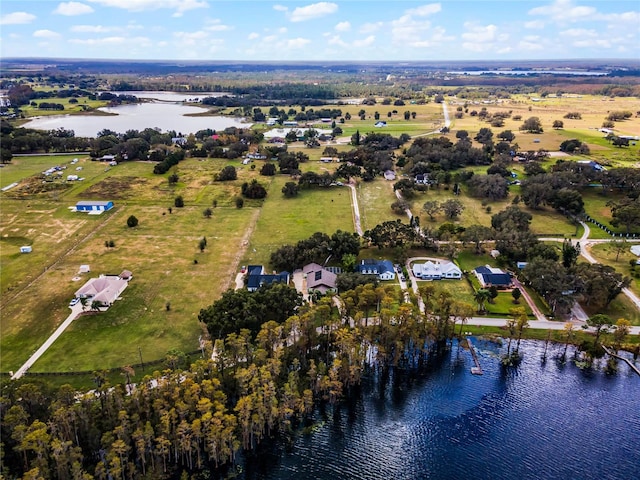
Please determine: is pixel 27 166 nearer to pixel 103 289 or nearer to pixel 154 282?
pixel 154 282

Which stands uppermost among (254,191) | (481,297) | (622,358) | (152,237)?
(254,191)

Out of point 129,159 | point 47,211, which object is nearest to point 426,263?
point 47,211

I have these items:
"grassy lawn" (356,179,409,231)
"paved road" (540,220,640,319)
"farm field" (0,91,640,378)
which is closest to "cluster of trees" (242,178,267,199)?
A: "farm field" (0,91,640,378)

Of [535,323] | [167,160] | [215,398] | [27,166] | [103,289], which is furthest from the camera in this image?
[27,166]

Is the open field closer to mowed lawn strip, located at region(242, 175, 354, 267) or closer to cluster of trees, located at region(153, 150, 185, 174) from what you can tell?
mowed lawn strip, located at region(242, 175, 354, 267)

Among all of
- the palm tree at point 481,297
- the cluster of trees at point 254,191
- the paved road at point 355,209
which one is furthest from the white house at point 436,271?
the cluster of trees at point 254,191

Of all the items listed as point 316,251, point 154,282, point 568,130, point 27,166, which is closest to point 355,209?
point 316,251
